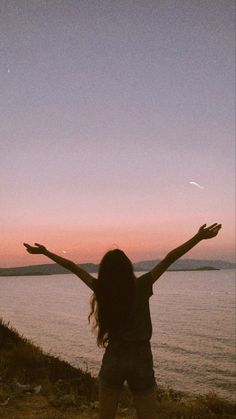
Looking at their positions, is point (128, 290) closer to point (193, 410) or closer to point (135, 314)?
point (135, 314)

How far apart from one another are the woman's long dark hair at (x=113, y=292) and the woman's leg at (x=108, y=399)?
394 mm

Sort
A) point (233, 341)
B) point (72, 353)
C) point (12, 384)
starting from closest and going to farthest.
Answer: point (12, 384) → point (72, 353) → point (233, 341)

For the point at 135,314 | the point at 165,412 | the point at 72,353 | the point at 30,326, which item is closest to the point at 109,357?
the point at 135,314

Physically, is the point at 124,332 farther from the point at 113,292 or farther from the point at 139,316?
the point at 113,292

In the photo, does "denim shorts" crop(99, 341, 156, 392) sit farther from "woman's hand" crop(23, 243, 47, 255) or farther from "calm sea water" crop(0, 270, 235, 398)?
"calm sea water" crop(0, 270, 235, 398)

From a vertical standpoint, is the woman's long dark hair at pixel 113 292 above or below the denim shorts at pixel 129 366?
above

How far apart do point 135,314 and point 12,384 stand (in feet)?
26.3

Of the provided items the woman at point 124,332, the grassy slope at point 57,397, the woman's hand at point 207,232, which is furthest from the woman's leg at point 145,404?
the grassy slope at point 57,397

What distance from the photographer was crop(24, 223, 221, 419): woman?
11.5 ft

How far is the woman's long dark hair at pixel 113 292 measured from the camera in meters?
3.54

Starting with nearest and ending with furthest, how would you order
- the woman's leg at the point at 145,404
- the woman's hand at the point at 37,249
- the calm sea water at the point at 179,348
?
the woman's leg at the point at 145,404
the woman's hand at the point at 37,249
the calm sea water at the point at 179,348

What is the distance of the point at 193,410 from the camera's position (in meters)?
9.66

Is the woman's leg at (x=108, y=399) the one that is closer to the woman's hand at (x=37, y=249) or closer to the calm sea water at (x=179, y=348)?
the woman's hand at (x=37, y=249)

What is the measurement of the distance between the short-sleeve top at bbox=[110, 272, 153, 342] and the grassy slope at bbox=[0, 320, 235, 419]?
5.22 metres
